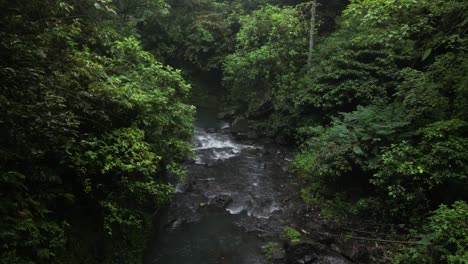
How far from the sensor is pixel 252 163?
50.0 ft

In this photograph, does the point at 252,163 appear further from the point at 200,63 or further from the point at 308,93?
the point at 200,63

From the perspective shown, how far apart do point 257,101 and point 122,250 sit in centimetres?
1448

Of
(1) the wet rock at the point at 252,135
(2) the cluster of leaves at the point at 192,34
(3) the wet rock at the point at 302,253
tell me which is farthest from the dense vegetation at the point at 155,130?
(2) the cluster of leaves at the point at 192,34

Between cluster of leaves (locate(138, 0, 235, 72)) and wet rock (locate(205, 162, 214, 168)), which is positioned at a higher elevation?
cluster of leaves (locate(138, 0, 235, 72))

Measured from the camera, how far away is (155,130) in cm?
802

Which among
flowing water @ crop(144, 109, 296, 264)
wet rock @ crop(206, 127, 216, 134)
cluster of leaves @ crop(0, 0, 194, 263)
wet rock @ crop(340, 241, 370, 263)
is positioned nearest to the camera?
cluster of leaves @ crop(0, 0, 194, 263)

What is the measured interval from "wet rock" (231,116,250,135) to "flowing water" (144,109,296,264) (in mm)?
2405

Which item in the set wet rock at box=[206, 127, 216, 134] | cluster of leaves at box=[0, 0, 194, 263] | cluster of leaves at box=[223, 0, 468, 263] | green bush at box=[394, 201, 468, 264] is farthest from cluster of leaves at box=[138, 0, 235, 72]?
green bush at box=[394, 201, 468, 264]

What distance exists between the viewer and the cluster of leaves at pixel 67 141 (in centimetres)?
440

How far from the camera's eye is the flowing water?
8.86 meters

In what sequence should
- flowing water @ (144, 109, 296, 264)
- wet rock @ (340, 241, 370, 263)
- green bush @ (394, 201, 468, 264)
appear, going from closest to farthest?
green bush @ (394, 201, 468, 264), wet rock @ (340, 241, 370, 263), flowing water @ (144, 109, 296, 264)

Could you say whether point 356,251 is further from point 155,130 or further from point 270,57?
point 270,57

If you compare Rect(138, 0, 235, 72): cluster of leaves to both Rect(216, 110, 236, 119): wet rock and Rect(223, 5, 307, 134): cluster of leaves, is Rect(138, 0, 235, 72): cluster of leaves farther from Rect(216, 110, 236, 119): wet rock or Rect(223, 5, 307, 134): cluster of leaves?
Rect(216, 110, 236, 119): wet rock

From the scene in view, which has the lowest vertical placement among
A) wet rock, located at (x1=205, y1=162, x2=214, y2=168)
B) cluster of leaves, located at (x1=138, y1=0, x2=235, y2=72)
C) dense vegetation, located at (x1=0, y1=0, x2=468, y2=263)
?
wet rock, located at (x1=205, y1=162, x2=214, y2=168)
